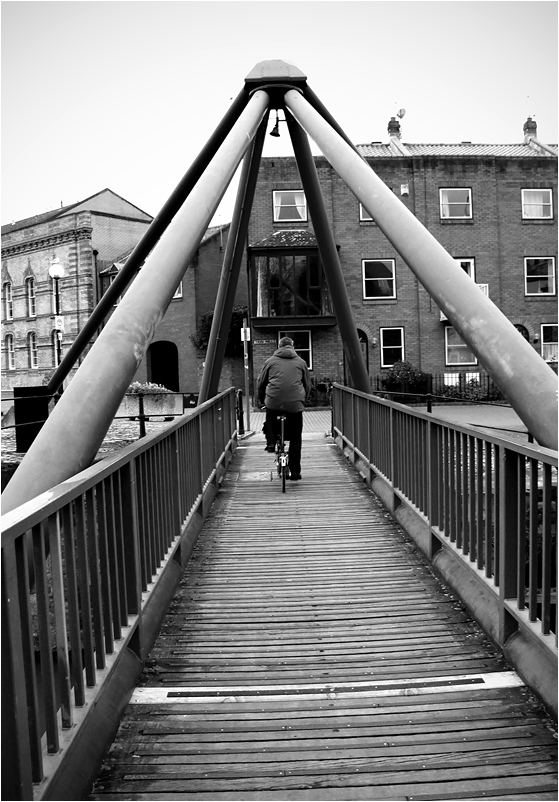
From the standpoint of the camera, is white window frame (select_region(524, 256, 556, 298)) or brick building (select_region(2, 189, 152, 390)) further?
brick building (select_region(2, 189, 152, 390))

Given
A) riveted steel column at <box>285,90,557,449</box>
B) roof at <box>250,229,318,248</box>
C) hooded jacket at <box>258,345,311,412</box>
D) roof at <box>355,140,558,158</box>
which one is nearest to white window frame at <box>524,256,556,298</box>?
roof at <box>355,140,558,158</box>

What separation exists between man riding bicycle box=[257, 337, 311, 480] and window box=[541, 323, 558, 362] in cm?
2559

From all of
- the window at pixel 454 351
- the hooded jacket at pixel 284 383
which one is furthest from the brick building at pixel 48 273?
the hooded jacket at pixel 284 383

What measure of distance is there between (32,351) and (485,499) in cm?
4425

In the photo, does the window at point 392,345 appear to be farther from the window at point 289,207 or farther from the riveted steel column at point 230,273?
the riveted steel column at point 230,273

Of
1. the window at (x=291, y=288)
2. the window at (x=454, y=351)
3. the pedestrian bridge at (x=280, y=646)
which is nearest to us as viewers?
the pedestrian bridge at (x=280, y=646)

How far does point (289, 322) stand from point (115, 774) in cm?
2803

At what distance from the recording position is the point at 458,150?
35250mm

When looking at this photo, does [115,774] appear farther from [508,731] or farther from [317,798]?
[508,731]

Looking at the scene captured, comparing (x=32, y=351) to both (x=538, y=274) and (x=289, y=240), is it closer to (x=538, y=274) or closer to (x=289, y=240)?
(x=289, y=240)

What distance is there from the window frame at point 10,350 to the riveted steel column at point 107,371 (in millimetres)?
42722

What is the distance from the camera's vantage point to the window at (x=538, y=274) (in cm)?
3275

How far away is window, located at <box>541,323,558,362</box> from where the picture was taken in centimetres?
3234

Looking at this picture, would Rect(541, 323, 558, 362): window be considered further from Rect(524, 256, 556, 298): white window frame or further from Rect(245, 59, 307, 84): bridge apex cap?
Rect(245, 59, 307, 84): bridge apex cap
